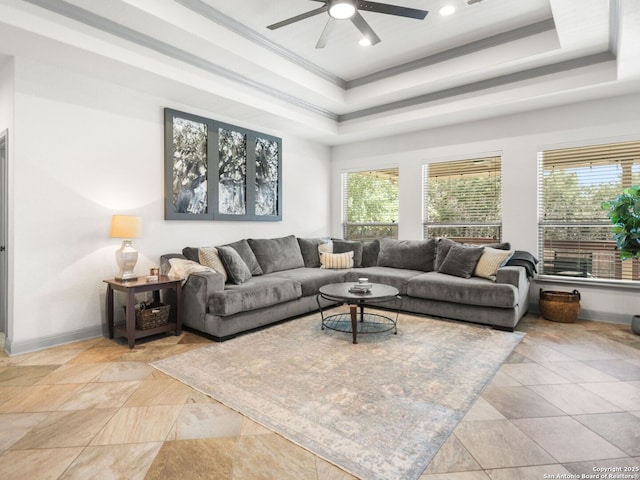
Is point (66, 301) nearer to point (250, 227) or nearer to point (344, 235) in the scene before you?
point (250, 227)

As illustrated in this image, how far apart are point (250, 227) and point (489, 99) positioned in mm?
3602

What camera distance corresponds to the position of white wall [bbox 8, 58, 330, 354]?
3229 millimetres

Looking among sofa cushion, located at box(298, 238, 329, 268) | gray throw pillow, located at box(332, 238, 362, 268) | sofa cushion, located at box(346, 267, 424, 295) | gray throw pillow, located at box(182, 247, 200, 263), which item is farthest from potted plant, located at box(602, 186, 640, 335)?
gray throw pillow, located at box(182, 247, 200, 263)

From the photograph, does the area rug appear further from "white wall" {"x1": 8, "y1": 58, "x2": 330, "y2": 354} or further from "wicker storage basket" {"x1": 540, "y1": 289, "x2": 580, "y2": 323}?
"white wall" {"x1": 8, "y1": 58, "x2": 330, "y2": 354}

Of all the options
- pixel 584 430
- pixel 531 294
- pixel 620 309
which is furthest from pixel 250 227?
pixel 620 309

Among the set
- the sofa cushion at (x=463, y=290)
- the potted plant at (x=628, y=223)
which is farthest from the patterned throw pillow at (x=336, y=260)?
the potted plant at (x=628, y=223)

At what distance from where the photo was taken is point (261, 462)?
1744mm

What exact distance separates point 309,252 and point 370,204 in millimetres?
1544

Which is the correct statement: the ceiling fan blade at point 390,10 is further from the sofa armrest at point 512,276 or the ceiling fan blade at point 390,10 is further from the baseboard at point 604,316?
the baseboard at point 604,316

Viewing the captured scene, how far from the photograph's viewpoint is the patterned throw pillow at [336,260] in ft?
17.7

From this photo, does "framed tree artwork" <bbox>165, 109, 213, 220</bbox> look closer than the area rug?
No

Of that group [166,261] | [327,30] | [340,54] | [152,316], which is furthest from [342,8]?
[152,316]

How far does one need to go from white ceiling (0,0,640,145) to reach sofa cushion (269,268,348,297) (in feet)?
7.01

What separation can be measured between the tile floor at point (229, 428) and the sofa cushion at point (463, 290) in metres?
0.82
